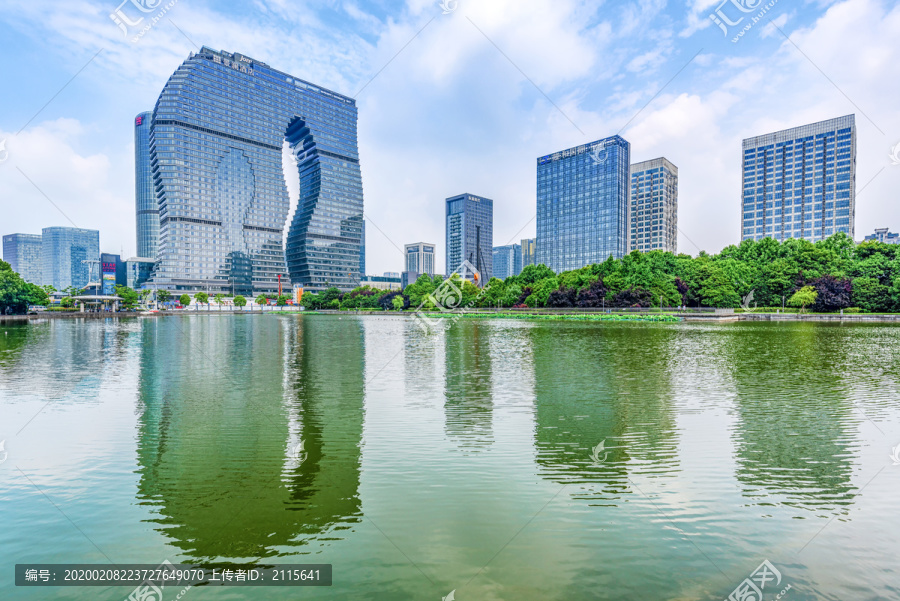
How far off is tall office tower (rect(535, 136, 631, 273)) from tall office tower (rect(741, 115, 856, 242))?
4104cm

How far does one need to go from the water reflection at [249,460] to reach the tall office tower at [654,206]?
181537 millimetres

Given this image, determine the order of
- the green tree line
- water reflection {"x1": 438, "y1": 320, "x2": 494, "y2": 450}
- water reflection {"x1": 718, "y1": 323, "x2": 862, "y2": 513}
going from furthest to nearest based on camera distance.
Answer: the green tree line, water reflection {"x1": 438, "y1": 320, "x2": 494, "y2": 450}, water reflection {"x1": 718, "y1": 323, "x2": 862, "y2": 513}

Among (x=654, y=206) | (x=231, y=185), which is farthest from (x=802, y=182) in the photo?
(x=231, y=185)

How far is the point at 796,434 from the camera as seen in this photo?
10.8 metres

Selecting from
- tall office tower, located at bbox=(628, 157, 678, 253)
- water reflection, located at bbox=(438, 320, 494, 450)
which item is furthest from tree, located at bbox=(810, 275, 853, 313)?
tall office tower, located at bbox=(628, 157, 678, 253)

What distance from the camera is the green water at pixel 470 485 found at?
5742 millimetres

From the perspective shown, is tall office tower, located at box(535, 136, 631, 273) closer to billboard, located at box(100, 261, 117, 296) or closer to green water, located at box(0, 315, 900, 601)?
billboard, located at box(100, 261, 117, 296)

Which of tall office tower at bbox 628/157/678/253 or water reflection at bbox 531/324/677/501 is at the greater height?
tall office tower at bbox 628/157/678/253

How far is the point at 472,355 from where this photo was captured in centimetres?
2722

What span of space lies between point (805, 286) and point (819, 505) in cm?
8265

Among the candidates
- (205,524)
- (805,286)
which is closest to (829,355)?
(205,524)

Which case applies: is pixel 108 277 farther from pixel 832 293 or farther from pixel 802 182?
pixel 802 182

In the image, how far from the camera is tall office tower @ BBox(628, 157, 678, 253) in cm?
18000

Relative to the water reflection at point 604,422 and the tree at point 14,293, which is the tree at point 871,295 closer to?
the water reflection at point 604,422
